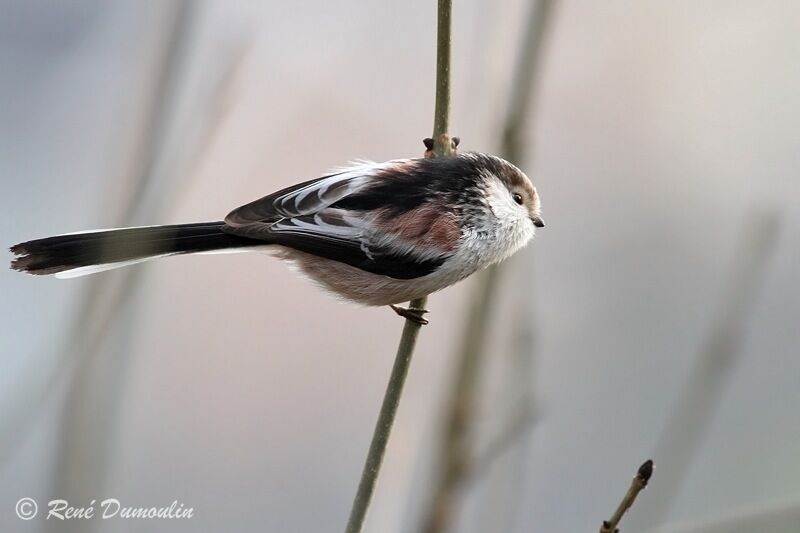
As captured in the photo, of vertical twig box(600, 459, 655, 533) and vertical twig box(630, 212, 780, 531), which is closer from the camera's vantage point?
vertical twig box(600, 459, 655, 533)

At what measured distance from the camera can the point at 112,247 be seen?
1.35 meters

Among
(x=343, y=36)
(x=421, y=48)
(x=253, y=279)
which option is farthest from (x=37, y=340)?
(x=421, y=48)

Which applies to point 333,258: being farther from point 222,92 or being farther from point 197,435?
point 197,435

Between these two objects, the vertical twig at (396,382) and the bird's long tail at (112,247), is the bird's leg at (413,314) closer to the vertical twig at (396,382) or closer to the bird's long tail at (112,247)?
the vertical twig at (396,382)

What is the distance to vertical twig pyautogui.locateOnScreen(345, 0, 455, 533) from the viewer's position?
55.7 inches

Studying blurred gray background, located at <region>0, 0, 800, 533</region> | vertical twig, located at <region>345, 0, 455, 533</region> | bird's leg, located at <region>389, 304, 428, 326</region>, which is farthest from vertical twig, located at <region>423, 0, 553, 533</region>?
bird's leg, located at <region>389, 304, 428, 326</region>

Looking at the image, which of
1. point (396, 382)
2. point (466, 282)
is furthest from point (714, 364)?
point (396, 382)

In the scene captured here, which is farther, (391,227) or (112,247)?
(391,227)

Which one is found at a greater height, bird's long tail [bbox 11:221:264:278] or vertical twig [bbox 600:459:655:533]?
bird's long tail [bbox 11:221:264:278]

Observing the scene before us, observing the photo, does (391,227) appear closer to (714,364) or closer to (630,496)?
(714,364)

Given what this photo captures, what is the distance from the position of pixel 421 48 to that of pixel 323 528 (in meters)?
1.96

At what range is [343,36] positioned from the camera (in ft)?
10.5

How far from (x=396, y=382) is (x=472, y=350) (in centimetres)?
27

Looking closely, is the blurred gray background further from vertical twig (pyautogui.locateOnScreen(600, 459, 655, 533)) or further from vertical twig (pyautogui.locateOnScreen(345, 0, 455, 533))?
vertical twig (pyautogui.locateOnScreen(600, 459, 655, 533))
